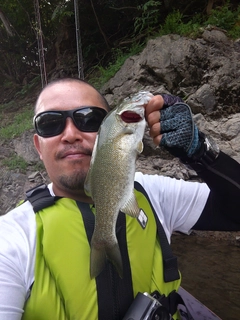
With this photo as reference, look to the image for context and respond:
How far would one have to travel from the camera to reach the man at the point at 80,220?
1.52 metres

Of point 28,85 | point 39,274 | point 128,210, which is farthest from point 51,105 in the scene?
point 28,85

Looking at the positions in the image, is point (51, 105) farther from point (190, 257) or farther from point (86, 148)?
point (190, 257)

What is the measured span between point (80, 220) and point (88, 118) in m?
0.57

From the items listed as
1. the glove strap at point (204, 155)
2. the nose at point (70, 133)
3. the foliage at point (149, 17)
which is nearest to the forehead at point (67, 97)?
the nose at point (70, 133)

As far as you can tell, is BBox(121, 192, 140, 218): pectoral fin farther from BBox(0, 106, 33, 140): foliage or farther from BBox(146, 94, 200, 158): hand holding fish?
BBox(0, 106, 33, 140): foliage

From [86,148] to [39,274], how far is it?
0.68 meters

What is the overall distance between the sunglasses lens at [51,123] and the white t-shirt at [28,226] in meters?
0.45

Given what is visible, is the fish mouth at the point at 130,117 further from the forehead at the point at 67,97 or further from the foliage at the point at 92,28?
the foliage at the point at 92,28

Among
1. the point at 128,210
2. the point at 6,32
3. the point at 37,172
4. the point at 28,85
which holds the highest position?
the point at 6,32

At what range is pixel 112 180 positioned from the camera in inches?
57.2

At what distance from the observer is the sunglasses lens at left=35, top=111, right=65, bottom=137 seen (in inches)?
69.5

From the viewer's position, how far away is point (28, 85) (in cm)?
1323

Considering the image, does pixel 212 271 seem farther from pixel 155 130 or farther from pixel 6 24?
pixel 6 24

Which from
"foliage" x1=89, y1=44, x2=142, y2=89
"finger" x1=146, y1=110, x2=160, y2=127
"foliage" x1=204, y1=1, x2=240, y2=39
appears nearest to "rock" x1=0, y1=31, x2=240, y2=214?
"foliage" x1=204, y1=1, x2=240, y2=39
